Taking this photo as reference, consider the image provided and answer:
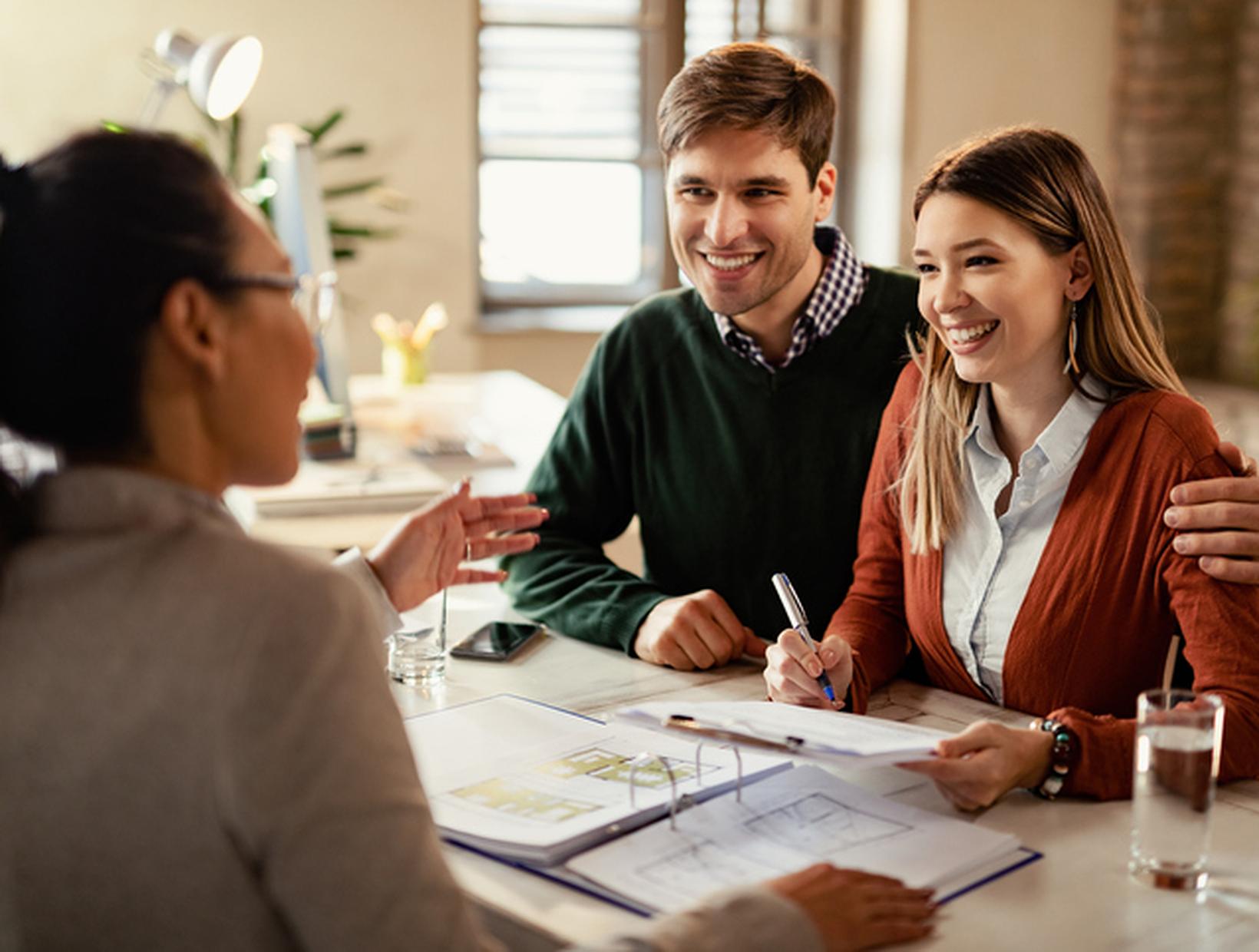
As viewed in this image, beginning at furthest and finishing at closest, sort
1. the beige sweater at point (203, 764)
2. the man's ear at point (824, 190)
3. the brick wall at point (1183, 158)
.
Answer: the brick wall at point (1183, 158)
the man's ear at point (824, 190)
the beige sweater at point (203, 764)

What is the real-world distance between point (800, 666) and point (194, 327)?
79 cm

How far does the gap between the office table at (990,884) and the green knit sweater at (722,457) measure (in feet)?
0.93

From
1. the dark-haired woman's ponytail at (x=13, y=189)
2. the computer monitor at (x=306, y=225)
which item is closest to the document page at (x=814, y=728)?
the dark-haired woman's ponytail at (x=13, y=189)

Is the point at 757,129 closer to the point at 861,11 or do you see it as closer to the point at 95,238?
the point at 95,238

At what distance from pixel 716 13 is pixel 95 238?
4682 millimetres

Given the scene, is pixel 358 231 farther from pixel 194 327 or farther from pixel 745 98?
pixel 194 327

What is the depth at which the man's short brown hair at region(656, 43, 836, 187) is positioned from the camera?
2.00 m

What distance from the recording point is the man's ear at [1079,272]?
5.22 feet

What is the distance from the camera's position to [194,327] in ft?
3.03

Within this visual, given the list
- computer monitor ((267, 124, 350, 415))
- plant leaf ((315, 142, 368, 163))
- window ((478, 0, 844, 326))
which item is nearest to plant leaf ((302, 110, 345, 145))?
plant leaf ((315, 142, 368, 163))

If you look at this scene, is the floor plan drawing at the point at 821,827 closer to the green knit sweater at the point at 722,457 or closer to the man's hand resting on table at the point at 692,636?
the man's hand resting on table at the point at 692,636

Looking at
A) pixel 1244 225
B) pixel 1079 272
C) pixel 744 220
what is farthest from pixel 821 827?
pixel 1244 225

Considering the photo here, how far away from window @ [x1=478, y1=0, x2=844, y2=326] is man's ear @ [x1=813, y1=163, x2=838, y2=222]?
308 cm

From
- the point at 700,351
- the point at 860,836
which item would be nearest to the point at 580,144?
the point at 700,351
